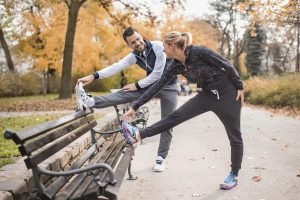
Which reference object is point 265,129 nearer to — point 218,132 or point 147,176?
point 218,132

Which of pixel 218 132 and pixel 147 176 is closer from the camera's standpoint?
pixel 147 176

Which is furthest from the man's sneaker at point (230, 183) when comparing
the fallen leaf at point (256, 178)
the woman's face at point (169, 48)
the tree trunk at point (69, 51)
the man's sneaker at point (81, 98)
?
the tree trunk at point (69, 51)

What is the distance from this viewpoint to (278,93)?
18.3 m

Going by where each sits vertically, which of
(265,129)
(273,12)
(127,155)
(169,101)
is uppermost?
(273,12)

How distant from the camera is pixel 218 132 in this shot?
380 inches

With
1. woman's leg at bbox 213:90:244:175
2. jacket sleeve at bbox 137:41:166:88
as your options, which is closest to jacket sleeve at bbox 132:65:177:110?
woman's leg at bbox 213:90:244:175

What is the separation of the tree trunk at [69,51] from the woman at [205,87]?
56.9 ft

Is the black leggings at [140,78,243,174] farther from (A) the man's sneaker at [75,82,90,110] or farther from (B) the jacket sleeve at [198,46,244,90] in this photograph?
(A) the man's sneaker at [75,82,90,110]

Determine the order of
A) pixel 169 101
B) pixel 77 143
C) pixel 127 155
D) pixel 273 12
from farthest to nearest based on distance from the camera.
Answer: pixel 273 12 → pixel 77 143 → pixel 169 101 → pixel 127 155

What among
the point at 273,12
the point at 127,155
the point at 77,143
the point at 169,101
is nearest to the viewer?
the point at 127,155

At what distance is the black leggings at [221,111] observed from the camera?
4609 millimetres

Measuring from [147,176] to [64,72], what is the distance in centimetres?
1691

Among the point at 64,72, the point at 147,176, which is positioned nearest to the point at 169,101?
the point at 147,176

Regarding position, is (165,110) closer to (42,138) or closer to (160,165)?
(160,165)
